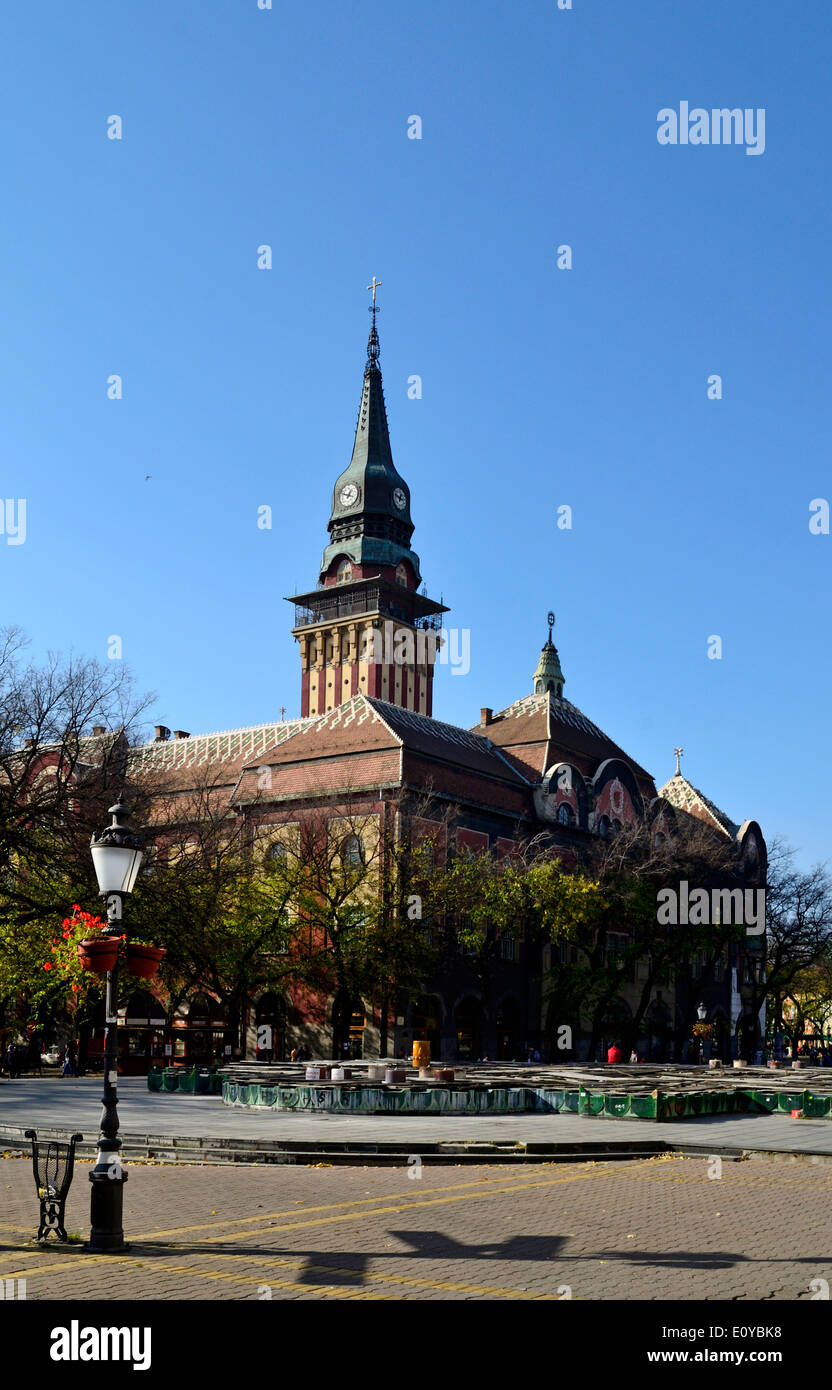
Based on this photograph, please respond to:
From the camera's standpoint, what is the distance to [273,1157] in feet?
68.8

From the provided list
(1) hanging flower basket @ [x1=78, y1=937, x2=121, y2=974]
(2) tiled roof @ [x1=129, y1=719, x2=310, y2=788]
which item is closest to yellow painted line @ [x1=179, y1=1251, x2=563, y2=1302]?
(1) hanging flower basket @ [x1=78, y1=937, x2=121, y2=974]

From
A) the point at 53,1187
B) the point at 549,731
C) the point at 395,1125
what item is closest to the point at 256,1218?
the point at 53,1187

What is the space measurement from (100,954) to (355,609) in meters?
78.3

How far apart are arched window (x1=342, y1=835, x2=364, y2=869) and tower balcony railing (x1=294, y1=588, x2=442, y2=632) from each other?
32.8 meters

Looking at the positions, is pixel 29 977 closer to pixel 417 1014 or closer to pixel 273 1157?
pixel 417 1014

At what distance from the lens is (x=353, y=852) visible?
189 ft

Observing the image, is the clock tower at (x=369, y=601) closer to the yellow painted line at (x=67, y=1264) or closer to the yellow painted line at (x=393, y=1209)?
the yellow painted line at (x=393, y=1209)

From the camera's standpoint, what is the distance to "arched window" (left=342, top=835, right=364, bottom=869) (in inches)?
2158

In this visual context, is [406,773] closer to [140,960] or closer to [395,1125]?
[395,1125]

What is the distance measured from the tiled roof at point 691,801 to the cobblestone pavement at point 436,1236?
71.7m

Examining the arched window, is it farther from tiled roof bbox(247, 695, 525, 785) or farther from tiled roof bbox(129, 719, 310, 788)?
Answer: tiled roof bbox(129, 719, 310, 788)

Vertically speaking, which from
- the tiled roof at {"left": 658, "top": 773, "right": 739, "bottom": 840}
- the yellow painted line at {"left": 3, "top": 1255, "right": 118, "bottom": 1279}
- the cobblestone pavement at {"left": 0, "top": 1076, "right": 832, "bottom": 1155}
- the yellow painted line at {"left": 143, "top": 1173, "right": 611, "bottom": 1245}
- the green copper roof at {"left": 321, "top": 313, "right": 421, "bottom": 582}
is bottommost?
the cobblestone pavement at {"left": 0, "top": 1076, "right": 832, "bottom": 1155}
